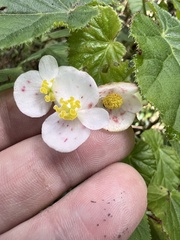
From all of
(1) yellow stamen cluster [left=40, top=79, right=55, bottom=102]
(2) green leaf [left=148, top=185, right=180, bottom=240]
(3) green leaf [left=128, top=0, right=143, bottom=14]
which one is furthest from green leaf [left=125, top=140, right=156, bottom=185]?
(3) green leaf [left=128, top=0, right=143, bottom=14]

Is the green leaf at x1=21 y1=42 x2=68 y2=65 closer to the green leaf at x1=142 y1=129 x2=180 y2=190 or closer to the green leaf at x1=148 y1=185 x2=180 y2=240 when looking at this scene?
the green leaf at x1=142 y1=129 x2=180 y2=190

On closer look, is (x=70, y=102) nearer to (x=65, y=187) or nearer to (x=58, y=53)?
(x=65, y=187)

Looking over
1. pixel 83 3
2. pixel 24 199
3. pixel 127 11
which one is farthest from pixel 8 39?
pixel 127 11

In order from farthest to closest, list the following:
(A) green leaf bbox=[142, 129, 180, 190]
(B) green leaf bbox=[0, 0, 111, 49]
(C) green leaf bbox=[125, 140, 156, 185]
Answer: (A) green leaf bbox=[142, 129, 180, 190] → (C) green leaf bbox=[125, 140, 156, 185] → (B) green leaf bbox=[0, 0, 111, 49]

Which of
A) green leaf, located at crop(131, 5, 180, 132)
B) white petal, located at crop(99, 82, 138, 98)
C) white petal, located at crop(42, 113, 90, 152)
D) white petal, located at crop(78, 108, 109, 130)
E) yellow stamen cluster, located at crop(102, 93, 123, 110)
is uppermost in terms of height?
green leaf, located at crop(131, 5, 180, 132)

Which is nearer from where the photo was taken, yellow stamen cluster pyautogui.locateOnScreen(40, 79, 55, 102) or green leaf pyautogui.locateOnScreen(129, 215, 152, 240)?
yellow stamen cluster pyautogui.locateOnScreen(40, 79, 55, 102)

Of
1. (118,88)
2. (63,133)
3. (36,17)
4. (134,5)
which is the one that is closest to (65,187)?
(63,133)
